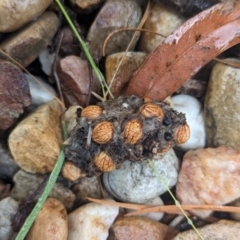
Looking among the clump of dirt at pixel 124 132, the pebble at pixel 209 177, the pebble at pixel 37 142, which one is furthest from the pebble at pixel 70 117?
the pebble at pixel 209 177

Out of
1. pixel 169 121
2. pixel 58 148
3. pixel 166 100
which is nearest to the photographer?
pixel 169 121

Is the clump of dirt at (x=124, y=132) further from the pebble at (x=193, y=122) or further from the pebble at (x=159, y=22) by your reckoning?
the pebble at (x=159, y=22)

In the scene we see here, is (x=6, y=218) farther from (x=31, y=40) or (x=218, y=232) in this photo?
(x=218, y=232)

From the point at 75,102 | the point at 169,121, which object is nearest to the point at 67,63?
the point at 75,102

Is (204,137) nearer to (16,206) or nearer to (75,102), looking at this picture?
(75,102)

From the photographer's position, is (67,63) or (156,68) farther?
(67,63)

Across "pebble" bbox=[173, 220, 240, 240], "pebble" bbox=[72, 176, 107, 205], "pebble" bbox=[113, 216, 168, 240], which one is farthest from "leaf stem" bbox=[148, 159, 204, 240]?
"pebble" bbox=[72, 176, 107, 205]

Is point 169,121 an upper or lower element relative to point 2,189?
upper
